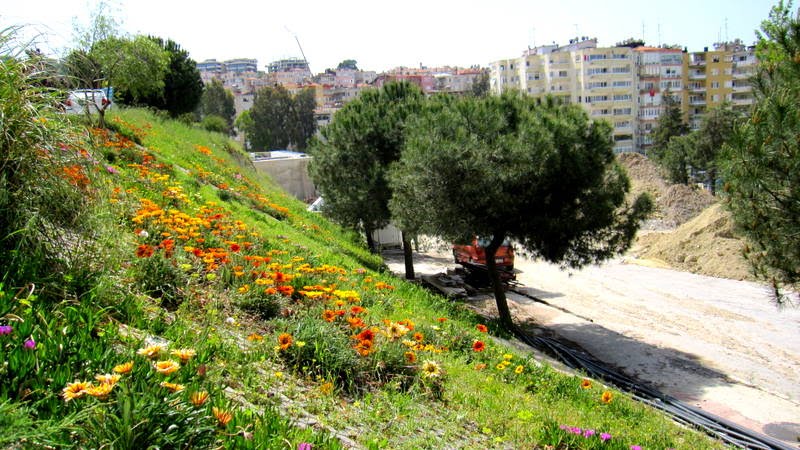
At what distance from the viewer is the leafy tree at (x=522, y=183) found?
13945 mm

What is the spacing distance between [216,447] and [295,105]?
3008 inches

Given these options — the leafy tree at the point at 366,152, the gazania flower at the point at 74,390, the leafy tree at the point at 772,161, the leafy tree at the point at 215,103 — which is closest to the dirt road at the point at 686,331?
the leafy tree at the point at 772,161

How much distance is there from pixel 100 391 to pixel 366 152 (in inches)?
710

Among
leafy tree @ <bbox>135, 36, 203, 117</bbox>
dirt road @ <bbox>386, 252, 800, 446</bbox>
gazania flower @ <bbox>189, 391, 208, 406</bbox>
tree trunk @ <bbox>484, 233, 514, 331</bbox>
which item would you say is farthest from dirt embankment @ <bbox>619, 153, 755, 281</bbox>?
leafy tree @ <bbox>135, 36, 203, 117</bbox>

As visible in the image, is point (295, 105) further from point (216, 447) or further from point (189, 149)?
point (216, 447)

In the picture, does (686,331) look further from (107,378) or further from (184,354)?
(107,378)

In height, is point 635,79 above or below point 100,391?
above

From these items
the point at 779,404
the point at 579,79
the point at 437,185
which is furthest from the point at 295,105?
the point at 779,404

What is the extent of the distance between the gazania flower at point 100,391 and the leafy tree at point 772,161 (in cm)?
886

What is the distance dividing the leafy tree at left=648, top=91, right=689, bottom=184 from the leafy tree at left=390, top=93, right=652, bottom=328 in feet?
132

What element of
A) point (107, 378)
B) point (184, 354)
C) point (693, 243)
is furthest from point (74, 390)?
point (693, 243)

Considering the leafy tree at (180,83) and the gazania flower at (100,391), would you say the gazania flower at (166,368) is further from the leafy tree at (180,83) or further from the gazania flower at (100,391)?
the leafy tree at (180,83)

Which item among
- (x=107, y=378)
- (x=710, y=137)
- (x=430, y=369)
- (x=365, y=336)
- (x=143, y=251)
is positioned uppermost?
(x=143, y=251)

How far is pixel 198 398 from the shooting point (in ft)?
9.71
